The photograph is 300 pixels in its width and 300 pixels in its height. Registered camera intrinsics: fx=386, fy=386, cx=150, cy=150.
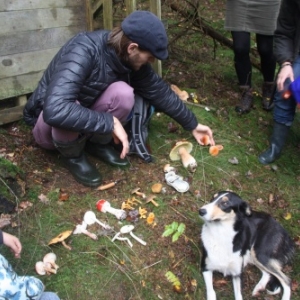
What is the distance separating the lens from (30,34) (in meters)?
3.95

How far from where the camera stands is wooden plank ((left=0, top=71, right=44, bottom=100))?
3971 millimetres

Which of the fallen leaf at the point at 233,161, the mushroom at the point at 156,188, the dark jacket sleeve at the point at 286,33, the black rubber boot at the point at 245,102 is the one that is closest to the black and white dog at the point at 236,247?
the mushroom at the point at 156,188

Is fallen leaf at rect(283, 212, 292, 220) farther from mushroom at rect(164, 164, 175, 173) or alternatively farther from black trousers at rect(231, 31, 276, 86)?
black trousers at rect(231, 31, 276, 86)

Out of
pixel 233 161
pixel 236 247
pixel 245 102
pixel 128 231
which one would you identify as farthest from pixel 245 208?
pixel 245 102

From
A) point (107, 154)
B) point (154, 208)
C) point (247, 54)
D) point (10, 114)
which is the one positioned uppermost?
point (247, 54)

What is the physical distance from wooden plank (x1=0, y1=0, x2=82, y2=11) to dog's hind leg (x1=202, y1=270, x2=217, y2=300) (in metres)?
3.01

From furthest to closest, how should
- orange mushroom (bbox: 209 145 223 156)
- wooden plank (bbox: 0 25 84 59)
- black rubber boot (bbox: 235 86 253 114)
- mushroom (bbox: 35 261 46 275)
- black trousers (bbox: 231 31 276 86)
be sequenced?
black rubber boot (bbox: 235 86 253 114), black trousers (bbox: 231 31 276 86), orange mushroom (bbox: 209 145 223 156), wooden plank (bbox: 0 25 84 59), mushroom (bbox: 35 261 46 275)

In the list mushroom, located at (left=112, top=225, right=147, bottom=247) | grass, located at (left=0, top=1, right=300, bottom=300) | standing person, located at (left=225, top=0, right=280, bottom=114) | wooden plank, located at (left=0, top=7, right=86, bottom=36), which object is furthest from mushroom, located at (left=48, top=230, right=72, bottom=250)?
standing person, located at (left=225, top=0, right=280, bottom=114)

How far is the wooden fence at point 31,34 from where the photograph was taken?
12.5ft

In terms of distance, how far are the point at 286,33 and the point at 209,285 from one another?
2.54 metres

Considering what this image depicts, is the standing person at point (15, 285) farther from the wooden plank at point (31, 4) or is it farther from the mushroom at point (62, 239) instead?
the wooden plank at point (31, 4)

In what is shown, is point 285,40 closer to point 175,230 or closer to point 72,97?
point 175,230

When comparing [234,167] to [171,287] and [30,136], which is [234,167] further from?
[30,136]

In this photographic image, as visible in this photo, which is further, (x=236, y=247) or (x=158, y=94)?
(x=158, y=94)
